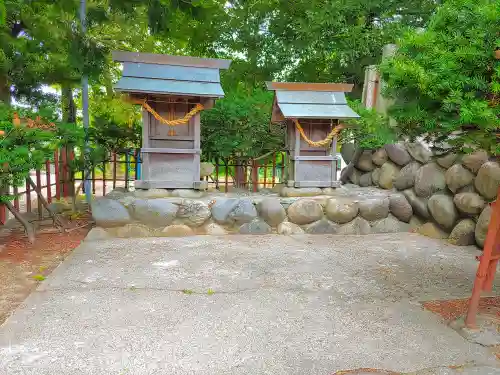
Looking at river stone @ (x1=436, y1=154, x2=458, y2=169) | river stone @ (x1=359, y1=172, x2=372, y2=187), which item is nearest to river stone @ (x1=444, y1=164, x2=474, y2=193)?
river stone @ (x1=436, y1=154, x2=458, y2=169)

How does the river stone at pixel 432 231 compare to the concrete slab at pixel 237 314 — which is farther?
the river stone at pixel 432 231

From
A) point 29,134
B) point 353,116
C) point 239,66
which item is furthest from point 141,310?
point 239,66

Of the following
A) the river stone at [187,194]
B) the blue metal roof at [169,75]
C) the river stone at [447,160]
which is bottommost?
the river stone at [187,194]

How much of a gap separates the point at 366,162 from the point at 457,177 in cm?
259

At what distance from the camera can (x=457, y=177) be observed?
5.87 metres

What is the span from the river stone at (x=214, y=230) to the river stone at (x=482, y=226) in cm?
356

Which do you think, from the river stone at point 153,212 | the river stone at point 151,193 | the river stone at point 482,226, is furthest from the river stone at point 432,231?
the river stone at point 151,193

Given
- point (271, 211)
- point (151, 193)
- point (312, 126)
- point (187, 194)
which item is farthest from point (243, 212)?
point (312, 126)

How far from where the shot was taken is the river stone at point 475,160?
562cm

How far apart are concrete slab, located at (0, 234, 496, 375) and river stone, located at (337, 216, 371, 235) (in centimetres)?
124

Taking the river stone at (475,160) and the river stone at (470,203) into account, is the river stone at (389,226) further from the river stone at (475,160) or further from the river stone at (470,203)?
the river stone at (475,160)

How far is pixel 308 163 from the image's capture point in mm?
6883

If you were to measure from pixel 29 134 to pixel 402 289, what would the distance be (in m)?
4.57

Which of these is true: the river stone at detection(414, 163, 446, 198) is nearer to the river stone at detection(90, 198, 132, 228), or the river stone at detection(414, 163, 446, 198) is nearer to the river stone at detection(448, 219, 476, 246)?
the river stone at detection(448, 219, 476, 246)
